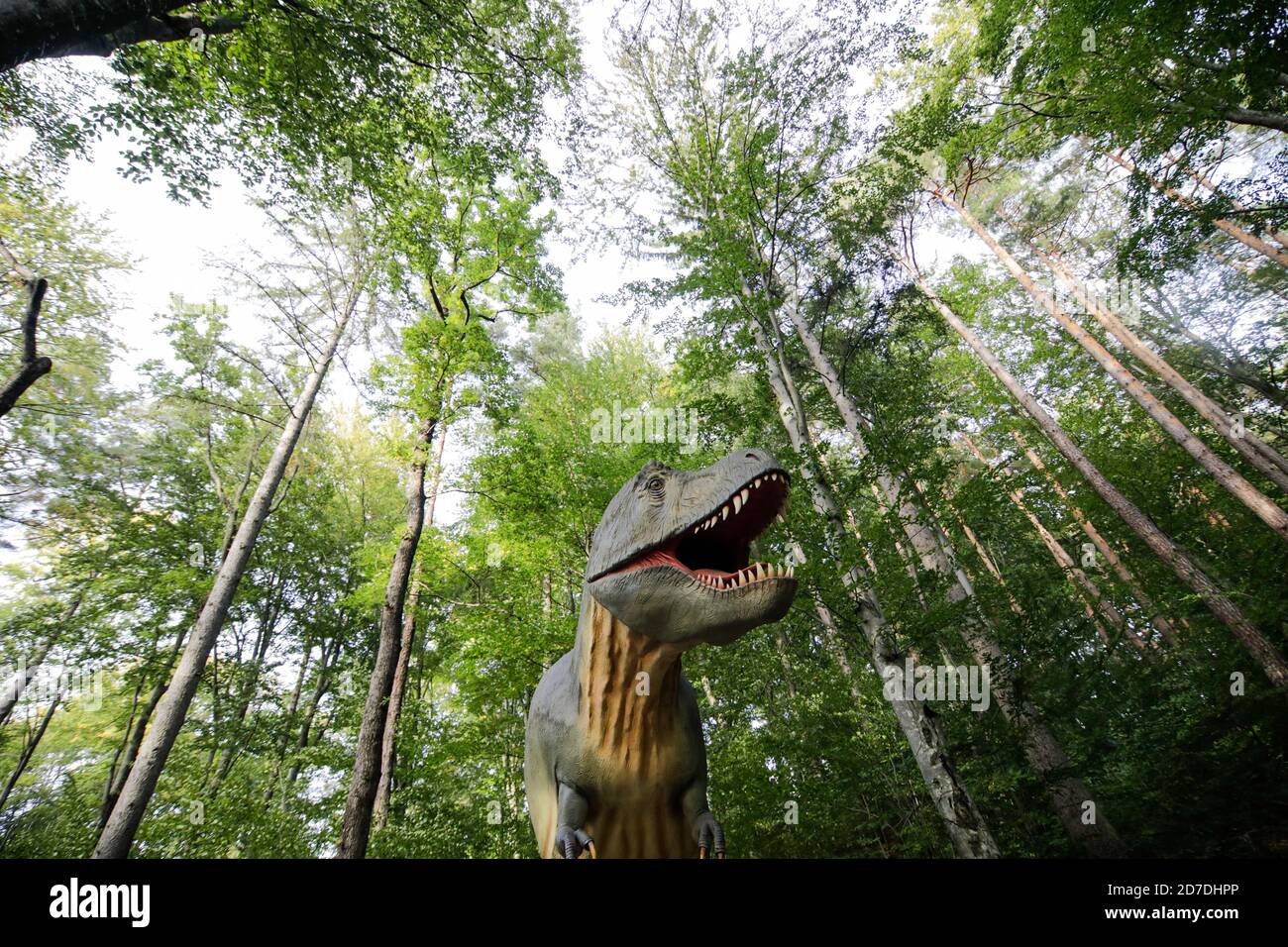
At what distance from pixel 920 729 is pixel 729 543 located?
3.63 meters

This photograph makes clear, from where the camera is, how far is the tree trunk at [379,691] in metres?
5.80

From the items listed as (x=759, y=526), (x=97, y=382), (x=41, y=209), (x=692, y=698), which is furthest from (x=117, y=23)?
(x=97, y=382)

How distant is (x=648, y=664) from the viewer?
206 cm

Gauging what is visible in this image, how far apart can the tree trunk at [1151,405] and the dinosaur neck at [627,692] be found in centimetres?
1163

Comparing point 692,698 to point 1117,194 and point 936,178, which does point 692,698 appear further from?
point 1117,194

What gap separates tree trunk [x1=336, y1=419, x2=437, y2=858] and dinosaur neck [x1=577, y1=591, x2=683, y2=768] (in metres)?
5.45

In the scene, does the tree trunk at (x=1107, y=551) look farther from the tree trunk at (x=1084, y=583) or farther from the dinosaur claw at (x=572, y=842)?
the dinosaur claw at (x=572, y=842)

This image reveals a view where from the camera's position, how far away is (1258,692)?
7336mm

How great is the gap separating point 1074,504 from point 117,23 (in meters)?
17.1

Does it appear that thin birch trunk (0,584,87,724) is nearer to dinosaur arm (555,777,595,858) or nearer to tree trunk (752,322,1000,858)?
dinosaur arm (555,777,595,858)

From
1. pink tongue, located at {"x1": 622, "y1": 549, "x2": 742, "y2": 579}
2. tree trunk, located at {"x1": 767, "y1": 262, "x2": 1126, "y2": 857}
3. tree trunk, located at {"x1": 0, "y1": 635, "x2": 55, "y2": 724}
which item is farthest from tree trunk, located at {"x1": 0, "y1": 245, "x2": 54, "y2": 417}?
tree trunk, located at {"x1": 0, "y1": 635, "x2": 55, "y2": 724}

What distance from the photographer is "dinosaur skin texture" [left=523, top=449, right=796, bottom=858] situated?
1889 mm

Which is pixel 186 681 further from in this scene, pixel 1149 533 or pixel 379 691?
pixel 1149 533

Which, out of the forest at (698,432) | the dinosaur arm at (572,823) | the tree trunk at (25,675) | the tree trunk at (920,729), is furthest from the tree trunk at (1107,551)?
the tree trunk at (25,675)
